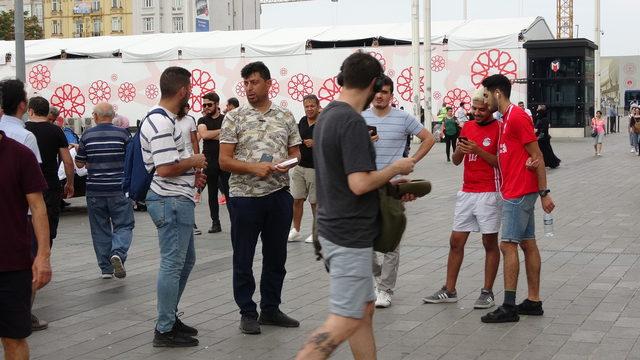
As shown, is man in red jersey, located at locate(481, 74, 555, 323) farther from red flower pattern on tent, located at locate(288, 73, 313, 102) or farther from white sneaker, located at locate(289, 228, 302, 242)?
red flower pattern on tent, located at locate(288, 73, 313, 102)

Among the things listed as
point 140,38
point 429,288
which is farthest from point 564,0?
point 429,288

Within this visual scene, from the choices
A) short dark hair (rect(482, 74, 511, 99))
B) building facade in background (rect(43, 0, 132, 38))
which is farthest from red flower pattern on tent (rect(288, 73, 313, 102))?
building facade in background (rect(43, 0, 132, 38))

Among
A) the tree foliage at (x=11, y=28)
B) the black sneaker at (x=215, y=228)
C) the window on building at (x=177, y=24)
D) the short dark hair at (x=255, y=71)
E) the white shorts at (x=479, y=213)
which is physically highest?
the window on building at (x=177, y=24)

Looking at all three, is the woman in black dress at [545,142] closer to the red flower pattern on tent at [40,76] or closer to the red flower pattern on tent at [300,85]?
the red flower pattern on tent at [300,85]

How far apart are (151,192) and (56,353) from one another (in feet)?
4.06

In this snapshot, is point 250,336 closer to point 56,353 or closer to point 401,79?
point 56,353

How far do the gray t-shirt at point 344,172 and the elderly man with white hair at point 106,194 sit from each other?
5168 millimetres

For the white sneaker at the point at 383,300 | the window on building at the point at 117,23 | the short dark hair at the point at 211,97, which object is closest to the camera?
the white sneaker at the point at 383,300

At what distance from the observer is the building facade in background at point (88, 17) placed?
118375 mm

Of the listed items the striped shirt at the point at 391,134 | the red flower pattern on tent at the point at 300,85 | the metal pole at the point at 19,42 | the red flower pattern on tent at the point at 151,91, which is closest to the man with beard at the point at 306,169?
the striped shirt at the point at 391,134

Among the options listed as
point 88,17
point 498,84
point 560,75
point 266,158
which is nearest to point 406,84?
point 560,75

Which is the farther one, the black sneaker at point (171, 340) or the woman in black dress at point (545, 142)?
the woman in black dress at point (545, 142)

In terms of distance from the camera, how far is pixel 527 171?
721cm

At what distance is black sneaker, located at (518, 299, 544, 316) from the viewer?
7.38 meters
